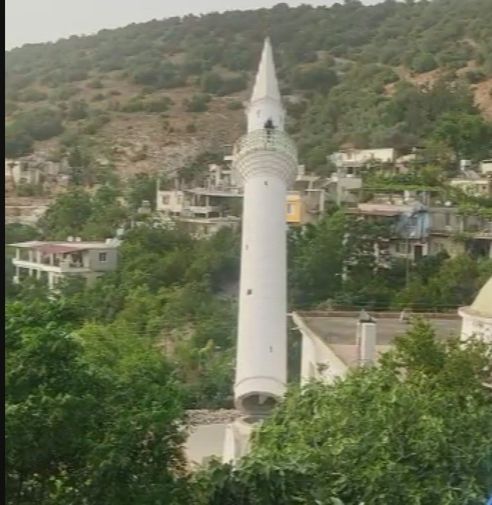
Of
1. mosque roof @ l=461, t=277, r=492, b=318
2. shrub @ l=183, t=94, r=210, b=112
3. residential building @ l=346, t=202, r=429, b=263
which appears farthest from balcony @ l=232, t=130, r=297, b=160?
mosque roof @ l=461, t=277, r=492, b=318

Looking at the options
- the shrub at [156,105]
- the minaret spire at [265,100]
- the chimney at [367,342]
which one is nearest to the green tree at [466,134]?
the minaret spire at [265,100]

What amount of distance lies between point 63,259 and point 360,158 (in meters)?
0.88

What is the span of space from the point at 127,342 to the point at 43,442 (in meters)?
0.53

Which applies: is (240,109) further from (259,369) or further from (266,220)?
(259,369)

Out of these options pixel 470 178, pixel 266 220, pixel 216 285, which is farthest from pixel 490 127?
pixel 216 285

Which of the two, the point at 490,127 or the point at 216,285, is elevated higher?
the point at 490,127

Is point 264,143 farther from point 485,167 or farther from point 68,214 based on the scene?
point 485,167

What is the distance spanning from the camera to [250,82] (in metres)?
2.37

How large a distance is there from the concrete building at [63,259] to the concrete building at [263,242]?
0.36 meters

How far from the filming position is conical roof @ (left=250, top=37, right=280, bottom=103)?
232 cm

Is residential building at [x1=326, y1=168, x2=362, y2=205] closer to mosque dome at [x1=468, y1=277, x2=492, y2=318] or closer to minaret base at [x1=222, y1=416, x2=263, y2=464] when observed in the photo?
mosque dome at [x1=468, y1=277, x2=492, y2=318]

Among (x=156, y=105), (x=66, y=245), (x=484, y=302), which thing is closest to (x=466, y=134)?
(x=484, y=302)

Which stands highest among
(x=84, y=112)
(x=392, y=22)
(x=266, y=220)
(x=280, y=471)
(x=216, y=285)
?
(x=392, y=22)

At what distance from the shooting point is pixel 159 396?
1.84m
